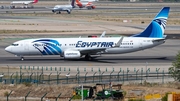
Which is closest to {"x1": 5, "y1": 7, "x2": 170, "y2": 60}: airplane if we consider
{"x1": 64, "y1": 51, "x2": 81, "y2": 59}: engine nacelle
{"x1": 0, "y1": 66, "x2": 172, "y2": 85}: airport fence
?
{"x1": 64, "y1": 51, "x2": 81, "y2": 59}: engine nacelle

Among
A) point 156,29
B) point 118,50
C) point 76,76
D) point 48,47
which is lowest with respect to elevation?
point 76,76

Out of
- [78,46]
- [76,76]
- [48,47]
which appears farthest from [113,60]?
[76,76]

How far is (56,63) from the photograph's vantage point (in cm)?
8269

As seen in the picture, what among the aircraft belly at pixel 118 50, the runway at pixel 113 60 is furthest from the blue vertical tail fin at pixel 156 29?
the runway at pixel 113 60

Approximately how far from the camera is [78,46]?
85938 mm

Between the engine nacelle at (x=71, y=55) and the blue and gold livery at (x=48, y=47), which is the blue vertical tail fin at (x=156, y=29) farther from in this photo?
the blue and gold livery at (x=48, y=47)

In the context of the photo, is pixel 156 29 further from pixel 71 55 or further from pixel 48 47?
pixel 48 47

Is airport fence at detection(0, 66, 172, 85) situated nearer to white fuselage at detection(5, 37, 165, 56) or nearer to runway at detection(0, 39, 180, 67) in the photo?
runway at detection(0, 39, 180, 67)

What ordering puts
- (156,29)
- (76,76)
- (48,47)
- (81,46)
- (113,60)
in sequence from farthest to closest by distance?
(156,29) < (113,60) < (81,46) < (48,47) < (76,76)

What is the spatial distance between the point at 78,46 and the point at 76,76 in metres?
18.0

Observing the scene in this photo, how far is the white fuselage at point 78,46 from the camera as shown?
85.7 metres

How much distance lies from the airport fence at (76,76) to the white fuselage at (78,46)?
8.80m

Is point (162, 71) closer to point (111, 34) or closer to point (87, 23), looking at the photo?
point (111, 34)

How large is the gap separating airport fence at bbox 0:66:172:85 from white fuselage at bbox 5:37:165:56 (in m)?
8.80
